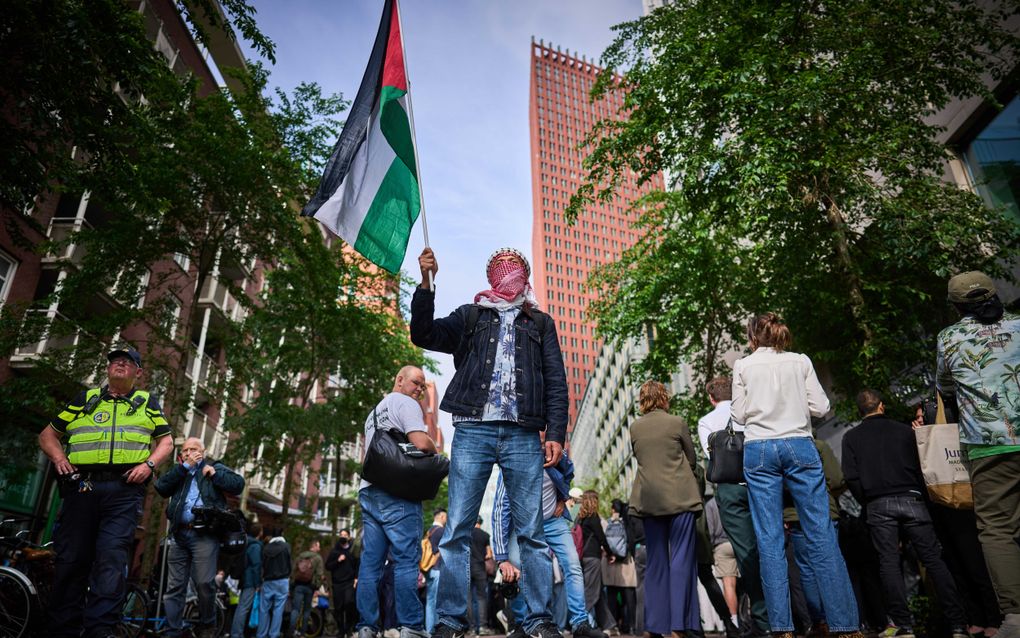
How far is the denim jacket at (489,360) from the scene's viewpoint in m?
3.86

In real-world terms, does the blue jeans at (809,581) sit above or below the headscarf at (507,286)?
below

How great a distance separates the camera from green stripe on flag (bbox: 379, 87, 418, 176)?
534cm

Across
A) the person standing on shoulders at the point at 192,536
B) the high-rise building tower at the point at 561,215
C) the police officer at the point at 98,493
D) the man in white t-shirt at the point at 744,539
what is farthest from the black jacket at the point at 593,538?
the high-rise building tower at the point at 561,215

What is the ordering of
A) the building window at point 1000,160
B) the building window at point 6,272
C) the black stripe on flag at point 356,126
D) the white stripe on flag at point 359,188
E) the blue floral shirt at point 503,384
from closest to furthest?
the blue floral shirt at point 503,384, the white stripe on flag at point 359,188, the black stripe on flag at point 356,126, the building window at point 1000,160, the building window at point 6,272

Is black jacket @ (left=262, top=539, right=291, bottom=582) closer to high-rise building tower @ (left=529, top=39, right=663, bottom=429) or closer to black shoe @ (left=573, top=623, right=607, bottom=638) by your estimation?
black shoe @ (left=573, top=623, right=607, bottom=638)

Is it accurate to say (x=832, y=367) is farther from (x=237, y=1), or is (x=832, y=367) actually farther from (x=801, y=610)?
(x=237, y=1)

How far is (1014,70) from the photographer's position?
998 centimetres

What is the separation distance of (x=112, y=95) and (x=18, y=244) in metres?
2.42

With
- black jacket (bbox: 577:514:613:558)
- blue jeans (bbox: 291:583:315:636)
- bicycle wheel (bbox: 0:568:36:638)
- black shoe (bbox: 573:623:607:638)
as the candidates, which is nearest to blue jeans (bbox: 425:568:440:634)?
black jacket (bbox: 577:514:613:558)

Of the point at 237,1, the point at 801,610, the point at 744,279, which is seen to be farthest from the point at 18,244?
the point at 744,279

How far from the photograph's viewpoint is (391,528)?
4.87m

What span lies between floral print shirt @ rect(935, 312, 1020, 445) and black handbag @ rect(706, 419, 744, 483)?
1.53m

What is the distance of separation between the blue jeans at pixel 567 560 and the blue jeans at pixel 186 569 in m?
3.42

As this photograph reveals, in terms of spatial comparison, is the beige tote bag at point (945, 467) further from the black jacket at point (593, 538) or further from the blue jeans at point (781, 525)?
the black jacket at point (593, 538)
